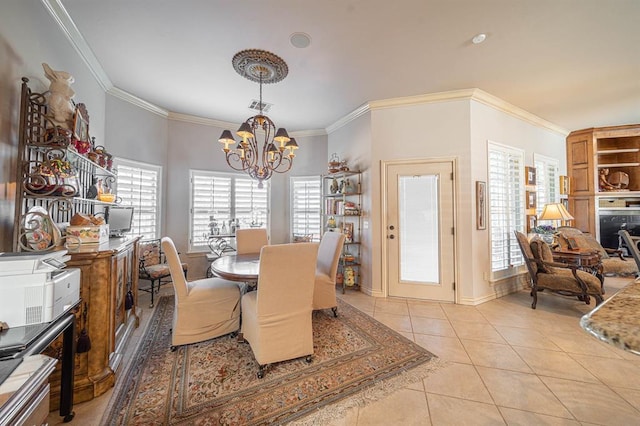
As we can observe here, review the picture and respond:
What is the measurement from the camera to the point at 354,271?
165 inches

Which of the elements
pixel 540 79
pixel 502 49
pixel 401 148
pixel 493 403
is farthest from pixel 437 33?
pixel 493 403

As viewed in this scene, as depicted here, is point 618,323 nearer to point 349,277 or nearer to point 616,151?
point 349,277

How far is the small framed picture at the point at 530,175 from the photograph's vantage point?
4189mm

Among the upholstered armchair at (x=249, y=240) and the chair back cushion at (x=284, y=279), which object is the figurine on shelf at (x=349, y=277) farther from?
the chair back cushion at (x=284, y=279)

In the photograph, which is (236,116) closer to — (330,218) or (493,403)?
(330,218)

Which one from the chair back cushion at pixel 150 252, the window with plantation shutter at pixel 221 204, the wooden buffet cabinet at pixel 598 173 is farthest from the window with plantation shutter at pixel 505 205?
the chair back cushion at pixel 150 252

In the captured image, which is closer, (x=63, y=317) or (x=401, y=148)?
(x=63, y=317)

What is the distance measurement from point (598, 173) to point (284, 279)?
6.79 meters

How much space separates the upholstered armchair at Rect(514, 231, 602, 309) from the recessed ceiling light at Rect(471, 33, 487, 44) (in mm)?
2543

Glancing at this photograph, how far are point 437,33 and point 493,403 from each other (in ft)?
10.2

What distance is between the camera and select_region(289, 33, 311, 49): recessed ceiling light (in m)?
2.38

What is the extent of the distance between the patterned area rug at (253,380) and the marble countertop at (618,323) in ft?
4.90

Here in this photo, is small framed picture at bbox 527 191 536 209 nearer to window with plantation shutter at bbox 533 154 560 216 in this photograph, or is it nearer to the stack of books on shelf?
window with plantation shutter at bbox 533 154 560 216

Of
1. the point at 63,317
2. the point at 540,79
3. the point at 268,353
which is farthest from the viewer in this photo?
the point at 540,79
